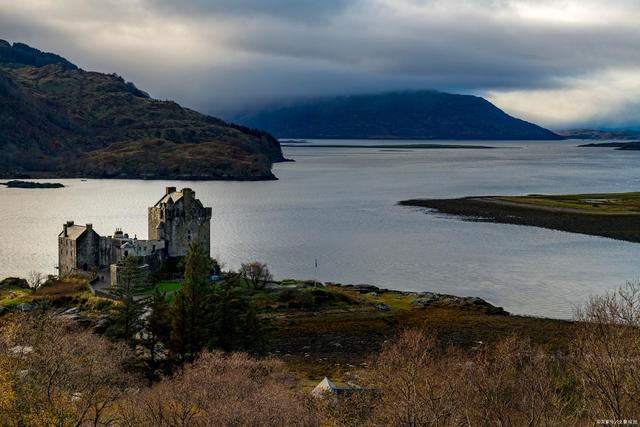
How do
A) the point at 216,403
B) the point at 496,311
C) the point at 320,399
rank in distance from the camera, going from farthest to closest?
the point at 496,311
the point at 320,399
the point at 216,403

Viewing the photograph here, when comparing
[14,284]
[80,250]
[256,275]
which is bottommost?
[14,284]

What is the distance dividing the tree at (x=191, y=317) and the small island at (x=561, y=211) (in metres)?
88.8

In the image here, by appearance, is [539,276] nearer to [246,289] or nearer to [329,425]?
[246,289]

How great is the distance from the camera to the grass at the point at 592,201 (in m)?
152

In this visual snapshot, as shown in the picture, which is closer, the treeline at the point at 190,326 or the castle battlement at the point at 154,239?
the treeline at the point at 190,326

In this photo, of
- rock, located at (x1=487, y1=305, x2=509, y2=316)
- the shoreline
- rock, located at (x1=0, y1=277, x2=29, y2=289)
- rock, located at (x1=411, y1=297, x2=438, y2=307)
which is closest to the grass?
the shoreline

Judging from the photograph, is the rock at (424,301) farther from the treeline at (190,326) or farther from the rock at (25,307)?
the rock at (25,307)

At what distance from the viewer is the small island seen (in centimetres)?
13325

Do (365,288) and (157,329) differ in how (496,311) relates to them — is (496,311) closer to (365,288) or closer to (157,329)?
(365,288)

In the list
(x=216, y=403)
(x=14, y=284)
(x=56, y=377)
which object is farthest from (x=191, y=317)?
(x=14, y=284)

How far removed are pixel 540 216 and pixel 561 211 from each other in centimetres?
732

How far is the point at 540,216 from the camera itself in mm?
147500

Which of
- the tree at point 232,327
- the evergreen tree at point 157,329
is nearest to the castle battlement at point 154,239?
the evergreen tree at point 157,329

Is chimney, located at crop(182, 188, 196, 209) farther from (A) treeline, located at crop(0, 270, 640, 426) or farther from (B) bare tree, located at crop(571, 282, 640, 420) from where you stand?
(B) bare tree, located at crop(571, 282, 640, 420)
